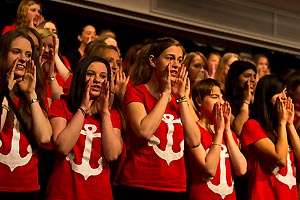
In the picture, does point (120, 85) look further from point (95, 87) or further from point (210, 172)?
point (210, 172)

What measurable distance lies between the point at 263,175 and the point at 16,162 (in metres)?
1.36

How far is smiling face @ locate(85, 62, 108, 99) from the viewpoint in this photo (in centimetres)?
246

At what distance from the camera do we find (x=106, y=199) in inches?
91.5

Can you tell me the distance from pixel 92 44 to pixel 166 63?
629 millimetres

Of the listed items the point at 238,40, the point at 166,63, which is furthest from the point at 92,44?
the point at 238,40

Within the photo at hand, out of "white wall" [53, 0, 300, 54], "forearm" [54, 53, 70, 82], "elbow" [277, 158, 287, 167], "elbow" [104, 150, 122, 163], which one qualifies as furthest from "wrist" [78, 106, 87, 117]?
"white wall" [53, 0, 300, 54]

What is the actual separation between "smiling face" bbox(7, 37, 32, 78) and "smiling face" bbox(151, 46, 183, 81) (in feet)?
2.03

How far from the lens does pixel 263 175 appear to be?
2.91 meters

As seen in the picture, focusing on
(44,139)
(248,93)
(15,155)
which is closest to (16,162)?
(15,155)

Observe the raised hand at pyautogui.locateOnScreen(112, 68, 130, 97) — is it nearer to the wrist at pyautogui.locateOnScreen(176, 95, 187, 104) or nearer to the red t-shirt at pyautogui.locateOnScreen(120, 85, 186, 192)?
the red t-shirt at pyautogui.locateOnScreen(120, 85, 186, 192)

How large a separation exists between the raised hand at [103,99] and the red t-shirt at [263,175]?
2.96 ft

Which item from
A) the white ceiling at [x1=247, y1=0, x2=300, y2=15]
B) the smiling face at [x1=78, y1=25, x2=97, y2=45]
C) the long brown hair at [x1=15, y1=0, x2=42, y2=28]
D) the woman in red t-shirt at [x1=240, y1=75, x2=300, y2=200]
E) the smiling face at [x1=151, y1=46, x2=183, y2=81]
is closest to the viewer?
the smiling face at [x1=151, y1=46, x2=183, y2=81]

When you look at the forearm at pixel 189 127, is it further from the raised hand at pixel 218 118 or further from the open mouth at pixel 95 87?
the open mouth at pixel 95 87

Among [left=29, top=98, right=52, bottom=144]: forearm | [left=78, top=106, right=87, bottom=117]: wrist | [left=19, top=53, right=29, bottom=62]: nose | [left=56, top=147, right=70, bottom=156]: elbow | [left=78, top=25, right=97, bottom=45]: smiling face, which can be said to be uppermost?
[left=78, top=25, right=97, bottom=45]: smiling face
